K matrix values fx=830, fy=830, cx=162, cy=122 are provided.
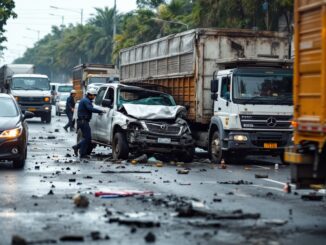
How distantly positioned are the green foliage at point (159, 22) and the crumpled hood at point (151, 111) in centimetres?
2392

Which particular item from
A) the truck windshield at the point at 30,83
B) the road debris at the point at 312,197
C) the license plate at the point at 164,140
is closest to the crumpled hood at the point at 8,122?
the license plate at the point at 164,140

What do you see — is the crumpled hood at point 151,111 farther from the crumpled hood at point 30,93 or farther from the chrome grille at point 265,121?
the crumpled hood at point 30,93

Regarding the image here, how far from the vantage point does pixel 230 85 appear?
1955cm

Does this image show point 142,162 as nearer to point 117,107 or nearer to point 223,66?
point 117,107

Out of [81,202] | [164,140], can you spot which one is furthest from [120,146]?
[81,202]

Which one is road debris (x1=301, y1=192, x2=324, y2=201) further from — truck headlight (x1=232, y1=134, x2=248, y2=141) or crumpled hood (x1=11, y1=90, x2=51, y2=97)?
crumpled hood (x1=11, y1=90, x2=51, y2=97)

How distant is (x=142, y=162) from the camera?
1995 centimetres

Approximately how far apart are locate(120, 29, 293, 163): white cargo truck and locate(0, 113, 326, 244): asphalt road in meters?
1.27

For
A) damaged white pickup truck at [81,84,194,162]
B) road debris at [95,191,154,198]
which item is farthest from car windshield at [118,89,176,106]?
road debris at [95,191,154,198]

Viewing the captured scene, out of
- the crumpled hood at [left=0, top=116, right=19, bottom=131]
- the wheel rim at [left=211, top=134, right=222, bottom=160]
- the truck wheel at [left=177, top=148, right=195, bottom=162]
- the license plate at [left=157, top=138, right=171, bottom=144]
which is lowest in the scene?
the truck wheel at [left=177, top=148, right=195, bottom=162]

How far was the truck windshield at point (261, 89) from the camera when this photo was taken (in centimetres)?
1942

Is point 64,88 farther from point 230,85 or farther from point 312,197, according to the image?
point 312,197

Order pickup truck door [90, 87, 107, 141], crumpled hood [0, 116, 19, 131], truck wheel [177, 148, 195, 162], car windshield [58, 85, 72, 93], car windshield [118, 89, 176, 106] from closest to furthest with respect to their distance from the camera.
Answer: crumpled hood [0, 116, 19, 131] < truck wheel [177, 148, 195, 162] < car windshield [118, 89, 176, 106] < pickup truck door [90, 87, 107, 141] < car windshield [58, 85, 72, 93]

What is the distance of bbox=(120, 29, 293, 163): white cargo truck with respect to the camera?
767 inches
